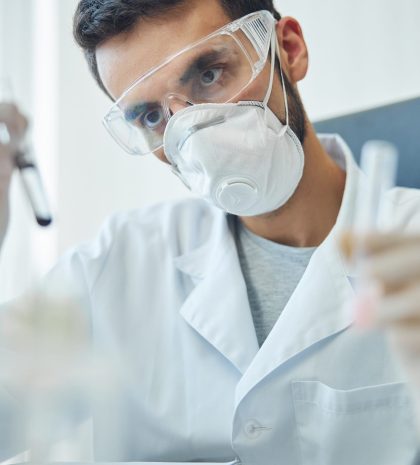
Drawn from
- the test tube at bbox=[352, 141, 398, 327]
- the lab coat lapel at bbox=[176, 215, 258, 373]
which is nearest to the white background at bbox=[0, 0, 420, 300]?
the lab coat lapel at bbox=[176, 215, 258, 373]

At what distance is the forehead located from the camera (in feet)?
3.40

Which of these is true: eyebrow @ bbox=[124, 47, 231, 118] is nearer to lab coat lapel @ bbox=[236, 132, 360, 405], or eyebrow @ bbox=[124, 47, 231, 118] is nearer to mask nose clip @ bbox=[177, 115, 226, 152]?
mask nose clip @ bbox=[177, 115, 226, 152]

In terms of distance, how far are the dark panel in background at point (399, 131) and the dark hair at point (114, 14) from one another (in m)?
0.29

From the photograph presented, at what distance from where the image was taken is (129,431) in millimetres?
1118

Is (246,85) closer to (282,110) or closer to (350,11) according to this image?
(282,110)

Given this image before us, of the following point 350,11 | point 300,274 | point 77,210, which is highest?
point 350,11

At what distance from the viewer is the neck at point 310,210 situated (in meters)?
1.20

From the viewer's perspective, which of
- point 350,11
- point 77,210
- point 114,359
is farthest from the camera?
point 77,210

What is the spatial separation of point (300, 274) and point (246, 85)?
0.34m

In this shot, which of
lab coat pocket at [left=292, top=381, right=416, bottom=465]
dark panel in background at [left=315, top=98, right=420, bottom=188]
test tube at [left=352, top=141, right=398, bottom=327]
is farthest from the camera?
dark panel in background at [left=315, top=98, right=420, bottom=188]

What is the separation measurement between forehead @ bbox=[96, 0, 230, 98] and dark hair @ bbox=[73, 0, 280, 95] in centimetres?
1

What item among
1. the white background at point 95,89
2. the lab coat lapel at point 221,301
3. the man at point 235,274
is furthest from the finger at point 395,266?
the white background at point 95,89

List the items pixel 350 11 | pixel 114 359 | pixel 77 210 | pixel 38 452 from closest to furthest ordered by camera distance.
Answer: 1. pixel 38 452
2. pixel 114 359
3. pixel 350 11
4. pixel 77 210

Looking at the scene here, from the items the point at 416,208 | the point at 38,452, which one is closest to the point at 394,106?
the point at 416,208
